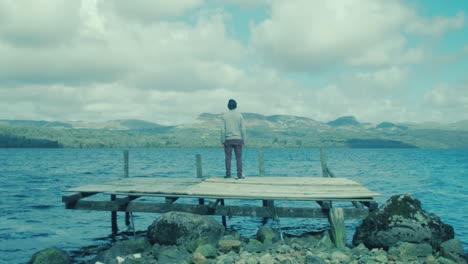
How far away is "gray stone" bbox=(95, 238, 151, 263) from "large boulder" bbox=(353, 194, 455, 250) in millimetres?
6652

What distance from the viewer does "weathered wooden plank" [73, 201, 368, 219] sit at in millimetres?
11297

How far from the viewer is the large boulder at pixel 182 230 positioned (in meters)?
10.9

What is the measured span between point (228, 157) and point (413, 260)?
7.36 metres

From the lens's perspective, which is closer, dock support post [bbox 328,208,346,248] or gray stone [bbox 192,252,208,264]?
gray stone [bbox 192,252,208,264]

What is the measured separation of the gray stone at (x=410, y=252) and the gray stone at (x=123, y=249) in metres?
7.28

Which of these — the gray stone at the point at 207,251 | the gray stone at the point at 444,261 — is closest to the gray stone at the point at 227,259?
the gray stone at the point at 207,251

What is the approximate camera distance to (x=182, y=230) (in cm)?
1098

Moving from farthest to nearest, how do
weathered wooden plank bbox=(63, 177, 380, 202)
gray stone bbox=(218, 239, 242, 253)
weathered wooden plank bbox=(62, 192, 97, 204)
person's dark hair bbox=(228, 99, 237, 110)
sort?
1. person's dark hair bbox=(228, 99, 237, 110)
2. weathered wooden plank bbox=(62, 192, 97, 204)
3. weathered wooden plank bbox=(63, 177, 380, 202)
4. gray stone bbox=(218, 239, 242, 253)

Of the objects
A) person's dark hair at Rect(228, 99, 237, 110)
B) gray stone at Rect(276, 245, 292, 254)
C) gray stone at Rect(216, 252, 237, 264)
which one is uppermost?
person's dark hair at Rect(228, 99, 237, 110)

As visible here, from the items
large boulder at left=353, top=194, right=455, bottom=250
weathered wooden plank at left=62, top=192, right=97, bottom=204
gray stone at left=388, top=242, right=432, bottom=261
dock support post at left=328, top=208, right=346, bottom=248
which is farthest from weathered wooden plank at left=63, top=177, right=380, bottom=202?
gray stone at left=388, top=242, right=432, bottom=261

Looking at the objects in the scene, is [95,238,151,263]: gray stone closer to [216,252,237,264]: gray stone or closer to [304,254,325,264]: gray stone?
[216,252,237,264]: gray stone

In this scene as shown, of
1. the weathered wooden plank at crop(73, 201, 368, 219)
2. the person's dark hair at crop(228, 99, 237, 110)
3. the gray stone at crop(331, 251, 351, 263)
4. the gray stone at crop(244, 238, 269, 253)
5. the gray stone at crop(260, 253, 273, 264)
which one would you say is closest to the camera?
the gray stone at crop(260, 253, 273, 264)

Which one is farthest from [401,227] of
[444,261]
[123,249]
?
[123,249]

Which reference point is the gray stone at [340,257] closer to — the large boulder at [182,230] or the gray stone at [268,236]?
the gray stone at [268,236]
